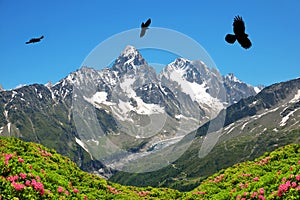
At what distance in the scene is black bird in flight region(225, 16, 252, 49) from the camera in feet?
44.1

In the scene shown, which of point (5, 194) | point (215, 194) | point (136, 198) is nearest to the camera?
point (5, 194)

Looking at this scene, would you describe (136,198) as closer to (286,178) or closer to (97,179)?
(97,179)

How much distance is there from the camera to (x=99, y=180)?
103 ft

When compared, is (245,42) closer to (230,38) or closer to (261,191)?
(230,38)

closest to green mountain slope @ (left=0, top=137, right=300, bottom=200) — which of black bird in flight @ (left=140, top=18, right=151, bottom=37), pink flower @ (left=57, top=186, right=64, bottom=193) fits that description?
pink flower @ (left=57, top=186, right=64, bottom=193)

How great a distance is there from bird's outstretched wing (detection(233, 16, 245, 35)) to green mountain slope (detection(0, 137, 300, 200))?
8.99 m

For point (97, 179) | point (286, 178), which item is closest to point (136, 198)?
A: point (97, 179)

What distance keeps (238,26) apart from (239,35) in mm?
353

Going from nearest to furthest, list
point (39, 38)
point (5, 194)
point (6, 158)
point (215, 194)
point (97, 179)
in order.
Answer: point (5, 194), point (39, 38), point (6, 158), point (215, 194), point (97, 179)

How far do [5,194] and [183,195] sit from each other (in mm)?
19835

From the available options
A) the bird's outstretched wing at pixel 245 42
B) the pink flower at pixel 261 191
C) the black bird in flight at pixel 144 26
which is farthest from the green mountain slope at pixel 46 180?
the bird's outstretched wing at pixel 245 42

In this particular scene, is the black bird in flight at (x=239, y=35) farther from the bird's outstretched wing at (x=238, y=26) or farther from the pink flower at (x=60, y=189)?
the pink flower at (x=60, y=189)

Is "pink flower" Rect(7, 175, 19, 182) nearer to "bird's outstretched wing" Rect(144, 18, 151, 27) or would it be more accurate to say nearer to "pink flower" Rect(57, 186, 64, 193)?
"pink flower" Rect(57, 186, 64, 193)

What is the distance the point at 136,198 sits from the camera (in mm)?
30047
